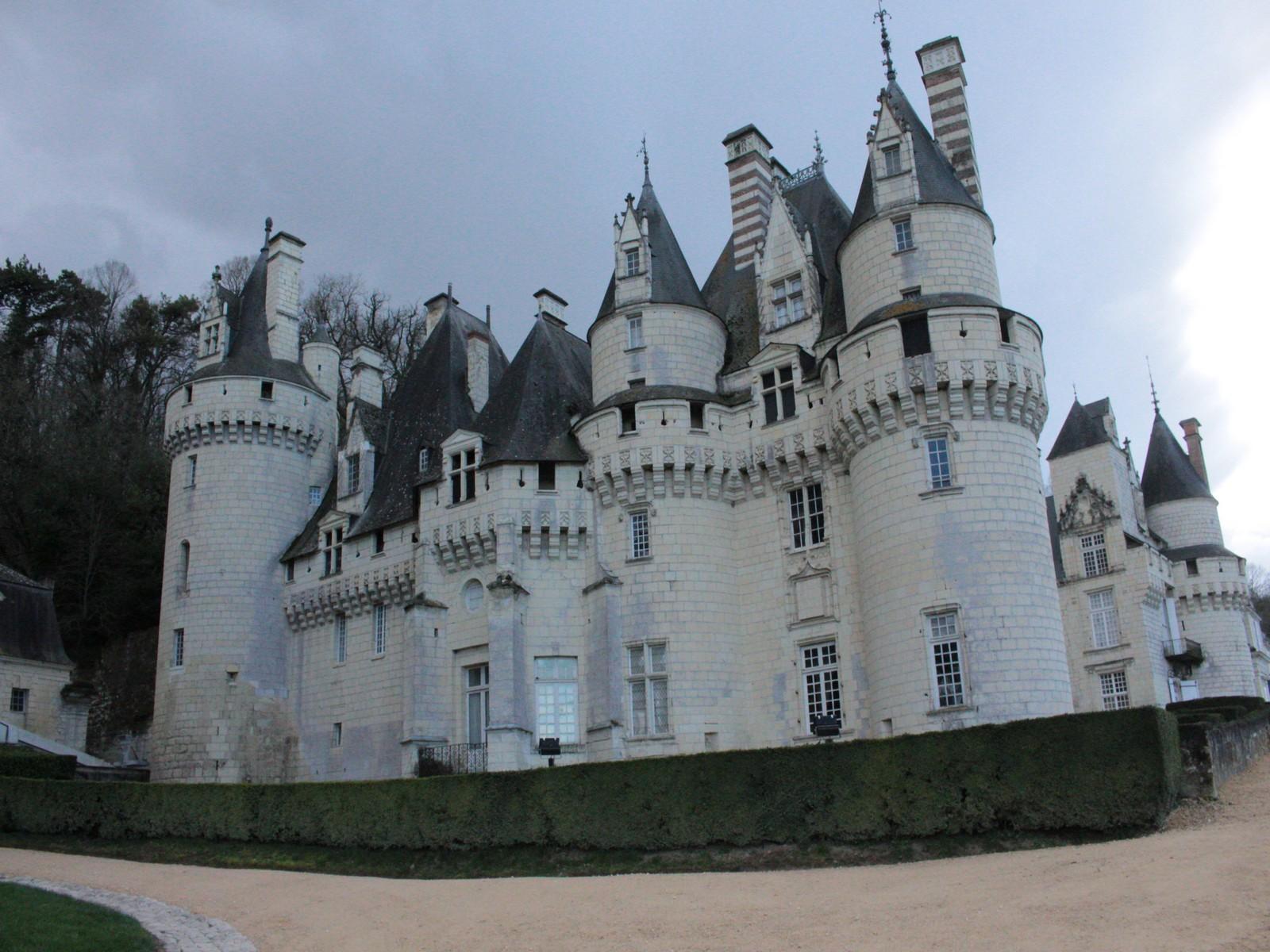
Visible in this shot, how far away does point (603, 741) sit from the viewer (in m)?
24.1

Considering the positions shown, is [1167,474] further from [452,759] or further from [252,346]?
[252,346]

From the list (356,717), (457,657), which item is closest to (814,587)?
(457,657)

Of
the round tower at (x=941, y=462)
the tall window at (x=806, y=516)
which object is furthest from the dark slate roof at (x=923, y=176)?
the tall window at (x=806, y=516)

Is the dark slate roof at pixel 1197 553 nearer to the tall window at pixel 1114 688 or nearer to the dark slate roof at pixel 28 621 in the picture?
the tall window at pixel 1114 688

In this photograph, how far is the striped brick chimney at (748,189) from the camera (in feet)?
97.9

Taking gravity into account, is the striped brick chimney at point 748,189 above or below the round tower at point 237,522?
above

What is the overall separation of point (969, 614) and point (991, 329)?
5.75 m

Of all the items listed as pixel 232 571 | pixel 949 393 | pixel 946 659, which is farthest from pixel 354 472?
pixel 946 659

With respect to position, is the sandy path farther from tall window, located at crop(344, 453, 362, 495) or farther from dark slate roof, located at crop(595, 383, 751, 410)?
tall window, located at crop(344, 453, 362, 495)

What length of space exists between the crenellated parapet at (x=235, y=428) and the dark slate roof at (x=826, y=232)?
16556 mm

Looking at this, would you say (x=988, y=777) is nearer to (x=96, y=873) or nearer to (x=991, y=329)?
(x=991, y=329)

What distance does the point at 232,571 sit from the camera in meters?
32.8

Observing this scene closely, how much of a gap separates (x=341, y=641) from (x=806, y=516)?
14.5 m

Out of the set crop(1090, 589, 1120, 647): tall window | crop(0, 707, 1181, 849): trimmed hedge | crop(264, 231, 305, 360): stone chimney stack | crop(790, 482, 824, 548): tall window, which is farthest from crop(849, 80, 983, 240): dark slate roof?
crop(264, 231, 305, 360): stone chimney stack
